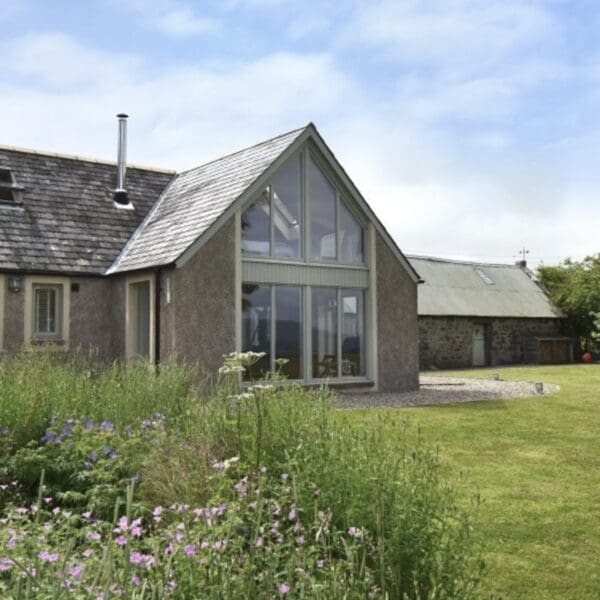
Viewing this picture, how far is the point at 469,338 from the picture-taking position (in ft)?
103

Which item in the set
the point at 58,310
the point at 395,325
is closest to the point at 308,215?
the point at 395,325

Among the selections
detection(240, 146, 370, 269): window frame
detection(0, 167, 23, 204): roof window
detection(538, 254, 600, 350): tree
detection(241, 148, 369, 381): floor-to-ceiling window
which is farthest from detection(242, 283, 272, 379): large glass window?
detection(538, 254, 600, 350): tree

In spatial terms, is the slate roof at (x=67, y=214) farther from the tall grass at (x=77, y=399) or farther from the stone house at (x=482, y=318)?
the stone house at (x=482, y=318)

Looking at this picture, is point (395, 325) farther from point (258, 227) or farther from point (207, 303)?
point (207, 303)

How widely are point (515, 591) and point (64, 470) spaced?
3.67 metres

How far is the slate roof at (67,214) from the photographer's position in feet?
49.8

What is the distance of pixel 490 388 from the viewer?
1761cm

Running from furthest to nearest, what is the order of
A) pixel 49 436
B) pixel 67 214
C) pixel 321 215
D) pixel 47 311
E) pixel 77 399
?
pixel 67 214
pixel 321 215
pixel 47 311
pixel 77 399
pixel 49 436

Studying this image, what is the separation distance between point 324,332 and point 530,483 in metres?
8.70

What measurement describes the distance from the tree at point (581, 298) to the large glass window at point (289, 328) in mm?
23784

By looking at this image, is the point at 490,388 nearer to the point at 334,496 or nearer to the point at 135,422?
the point at 135,422

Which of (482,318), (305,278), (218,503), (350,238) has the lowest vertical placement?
(218,503)

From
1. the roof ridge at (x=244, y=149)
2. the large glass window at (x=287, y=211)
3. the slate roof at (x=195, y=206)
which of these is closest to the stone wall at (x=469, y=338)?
the roof ridge at (x=244, y=149)

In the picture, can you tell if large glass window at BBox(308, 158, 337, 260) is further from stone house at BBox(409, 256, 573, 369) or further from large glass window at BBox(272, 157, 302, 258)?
stone house at BBox(409, 256, 573, 369)
